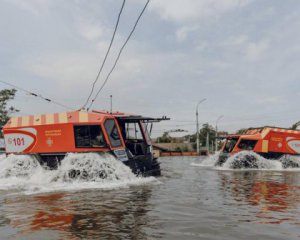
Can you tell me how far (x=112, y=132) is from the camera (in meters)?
12.0

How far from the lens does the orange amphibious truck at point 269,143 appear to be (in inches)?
794

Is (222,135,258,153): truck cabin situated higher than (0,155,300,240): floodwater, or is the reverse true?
(222,135,258,153): truck cabin

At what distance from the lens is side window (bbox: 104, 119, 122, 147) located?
11.9m

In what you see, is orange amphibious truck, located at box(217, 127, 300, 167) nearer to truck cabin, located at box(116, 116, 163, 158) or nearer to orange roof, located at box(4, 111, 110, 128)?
truck cabin, located at box(116, 116, 163, 158)

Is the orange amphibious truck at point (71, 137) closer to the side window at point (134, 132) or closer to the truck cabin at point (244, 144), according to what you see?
the side window at point (134, 132)

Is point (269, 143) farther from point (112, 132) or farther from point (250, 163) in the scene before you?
point (112, 132)

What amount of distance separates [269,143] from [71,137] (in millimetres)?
12544

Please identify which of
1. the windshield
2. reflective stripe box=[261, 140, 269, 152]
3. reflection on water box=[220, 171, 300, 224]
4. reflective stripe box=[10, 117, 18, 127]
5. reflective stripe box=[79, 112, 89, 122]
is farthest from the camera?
the windshield

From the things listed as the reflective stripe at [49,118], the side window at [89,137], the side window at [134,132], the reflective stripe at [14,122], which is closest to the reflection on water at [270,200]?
the side window at [89,137]

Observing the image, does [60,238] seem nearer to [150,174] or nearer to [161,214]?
[161,214]

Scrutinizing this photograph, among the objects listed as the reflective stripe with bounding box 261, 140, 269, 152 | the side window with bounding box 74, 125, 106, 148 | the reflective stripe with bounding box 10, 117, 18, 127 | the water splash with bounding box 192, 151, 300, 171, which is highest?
the reflective stripe with bounding box 10, 117, 18, 127

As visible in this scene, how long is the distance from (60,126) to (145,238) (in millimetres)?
8017

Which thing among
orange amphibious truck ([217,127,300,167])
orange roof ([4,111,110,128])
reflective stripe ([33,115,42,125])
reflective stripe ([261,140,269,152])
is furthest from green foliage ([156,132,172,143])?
reflective stripe ([33,115,42,125])

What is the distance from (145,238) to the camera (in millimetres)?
4875
